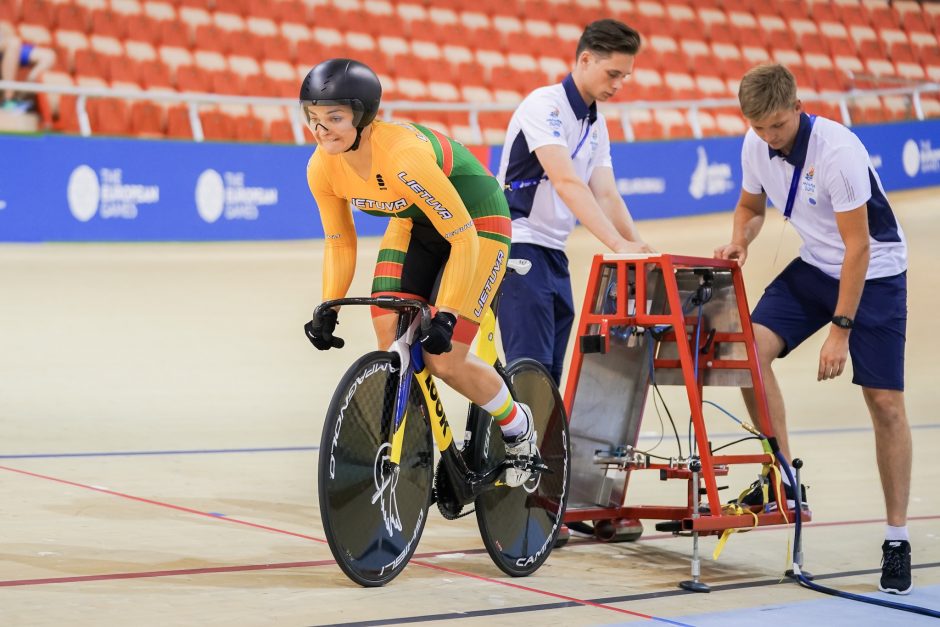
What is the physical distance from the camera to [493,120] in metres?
15.8

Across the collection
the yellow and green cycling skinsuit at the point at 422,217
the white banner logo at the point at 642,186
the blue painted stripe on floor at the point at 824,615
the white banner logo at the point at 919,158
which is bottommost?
the blue painted stripe on floor at the point at 824,615

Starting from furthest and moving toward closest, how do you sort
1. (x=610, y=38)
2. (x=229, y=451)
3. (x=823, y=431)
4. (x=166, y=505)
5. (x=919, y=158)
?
1. (x=919, y=158)
2. (x=823, y=431)
3. (x=229, y=451)
4. (x=166, y=505)
5. (x=610, y=38)

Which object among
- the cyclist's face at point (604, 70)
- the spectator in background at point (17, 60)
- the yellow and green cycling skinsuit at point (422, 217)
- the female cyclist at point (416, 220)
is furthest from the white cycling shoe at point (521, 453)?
the spectator in background at point (17, 60)

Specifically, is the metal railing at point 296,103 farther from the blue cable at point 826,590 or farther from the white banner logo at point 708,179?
the blue cable at point 826,590

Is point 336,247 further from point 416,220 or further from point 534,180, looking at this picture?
point 534,180

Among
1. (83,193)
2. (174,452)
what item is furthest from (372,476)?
(83,193)

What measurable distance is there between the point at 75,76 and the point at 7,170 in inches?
85.2

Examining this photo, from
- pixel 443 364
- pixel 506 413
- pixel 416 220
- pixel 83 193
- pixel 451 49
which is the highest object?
pixel 451 49

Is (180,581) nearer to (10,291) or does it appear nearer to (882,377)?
(882,377)

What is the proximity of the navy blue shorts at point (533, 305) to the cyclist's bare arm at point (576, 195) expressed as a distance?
282mm

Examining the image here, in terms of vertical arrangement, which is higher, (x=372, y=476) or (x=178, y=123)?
(x=178, y=123)

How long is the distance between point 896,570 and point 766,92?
1.46 meters

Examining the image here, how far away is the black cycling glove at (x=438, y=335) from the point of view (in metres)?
3.44

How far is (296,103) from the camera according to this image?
13109 millimetres
